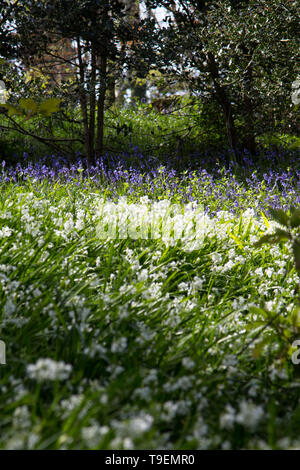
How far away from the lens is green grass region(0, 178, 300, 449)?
1390 mm

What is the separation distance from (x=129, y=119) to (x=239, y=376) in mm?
8639

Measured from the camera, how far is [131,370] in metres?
1.68

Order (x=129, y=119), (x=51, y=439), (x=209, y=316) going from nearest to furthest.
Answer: (x=51, y=439) < (x=209, y=316) < (x=129, y=119)

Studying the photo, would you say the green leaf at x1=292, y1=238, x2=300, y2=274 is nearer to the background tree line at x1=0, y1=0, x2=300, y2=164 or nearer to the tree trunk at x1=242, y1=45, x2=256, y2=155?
the background tree line at x1=0, y1=0, x2=300, y2=164

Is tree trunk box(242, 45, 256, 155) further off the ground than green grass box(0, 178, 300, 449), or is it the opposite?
tree trunk box(242, 45, 256, 155)

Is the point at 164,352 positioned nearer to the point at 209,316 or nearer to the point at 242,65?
the point at 209,316

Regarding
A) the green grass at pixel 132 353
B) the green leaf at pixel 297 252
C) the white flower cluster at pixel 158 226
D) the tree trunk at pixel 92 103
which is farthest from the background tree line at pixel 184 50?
the green leaf at pixel 297 252

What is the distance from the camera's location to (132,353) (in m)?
1.85

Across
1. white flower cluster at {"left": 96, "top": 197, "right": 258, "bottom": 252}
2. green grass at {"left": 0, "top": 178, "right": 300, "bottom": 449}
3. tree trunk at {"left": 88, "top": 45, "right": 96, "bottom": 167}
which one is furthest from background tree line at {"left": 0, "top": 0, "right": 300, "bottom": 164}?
green grass at {"left": 0, "top": 178, "right": 300, "bottom": 449}

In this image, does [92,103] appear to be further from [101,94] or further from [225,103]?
[225,103]

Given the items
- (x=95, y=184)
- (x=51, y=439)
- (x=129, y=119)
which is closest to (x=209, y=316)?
(x=51, y=439)

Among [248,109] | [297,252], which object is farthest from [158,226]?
[248,109]

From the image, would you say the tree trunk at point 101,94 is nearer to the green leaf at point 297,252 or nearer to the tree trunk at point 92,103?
the tree trunk at point 92,103

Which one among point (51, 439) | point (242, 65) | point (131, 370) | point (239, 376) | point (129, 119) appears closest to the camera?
point (51, 439)
